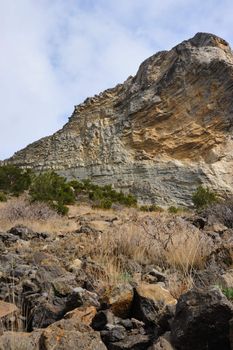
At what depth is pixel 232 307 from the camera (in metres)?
2.50

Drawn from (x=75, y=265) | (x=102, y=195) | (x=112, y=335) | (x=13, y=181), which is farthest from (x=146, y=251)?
(x=102, y=195)

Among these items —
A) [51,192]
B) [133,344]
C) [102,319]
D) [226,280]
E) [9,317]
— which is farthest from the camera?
[51,192]

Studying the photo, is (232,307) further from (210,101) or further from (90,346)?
Result: (210,101)

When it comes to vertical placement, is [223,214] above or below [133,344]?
below

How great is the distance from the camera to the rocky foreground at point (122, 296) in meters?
2.51

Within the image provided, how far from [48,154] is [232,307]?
3560cm

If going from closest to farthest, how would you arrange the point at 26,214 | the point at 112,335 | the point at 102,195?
the point at 112,335
the point at 26,214
the point at 102,195

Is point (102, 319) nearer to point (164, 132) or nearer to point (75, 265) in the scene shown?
point (75, 265)

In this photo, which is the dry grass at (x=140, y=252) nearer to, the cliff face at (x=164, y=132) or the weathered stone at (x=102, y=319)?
the weathered stone at (x=102, y=319)

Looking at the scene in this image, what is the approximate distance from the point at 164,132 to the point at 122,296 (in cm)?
3177

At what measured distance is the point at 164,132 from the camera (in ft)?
114

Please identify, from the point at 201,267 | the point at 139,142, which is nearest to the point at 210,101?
the point at 139,142

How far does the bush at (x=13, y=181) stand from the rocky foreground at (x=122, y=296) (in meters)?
18.0

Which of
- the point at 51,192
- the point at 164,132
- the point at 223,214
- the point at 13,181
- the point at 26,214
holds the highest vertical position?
the point at 164,132
